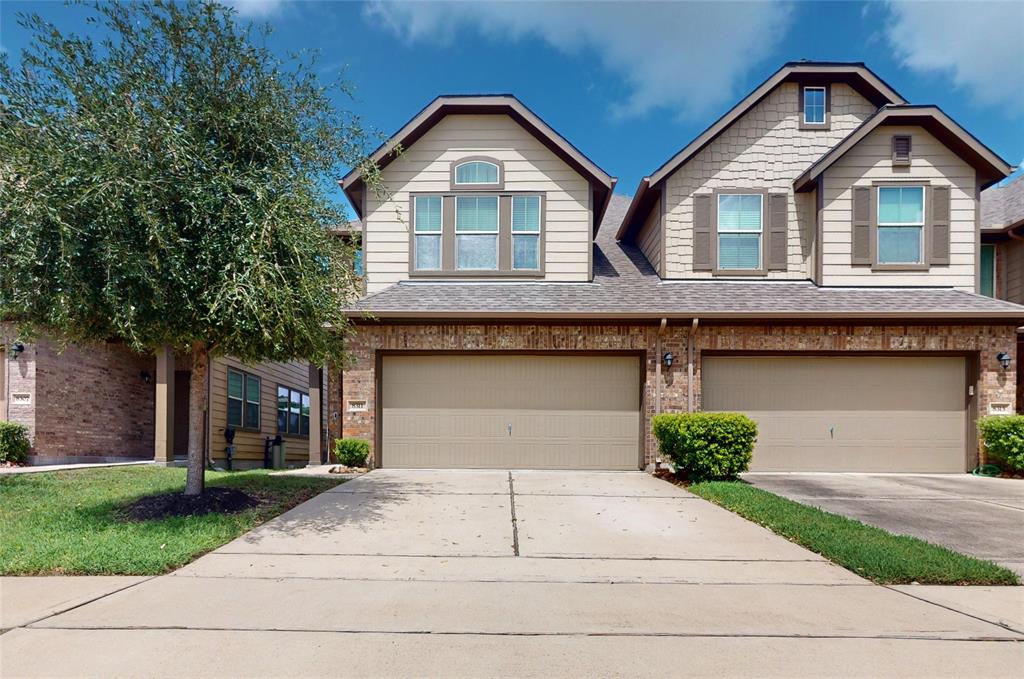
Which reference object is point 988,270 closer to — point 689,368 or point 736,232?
point 736,232

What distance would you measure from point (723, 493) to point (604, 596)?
4352 mm

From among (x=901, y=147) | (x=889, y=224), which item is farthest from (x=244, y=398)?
(x=901, y=147)

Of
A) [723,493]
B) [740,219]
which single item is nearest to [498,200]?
[740,219]

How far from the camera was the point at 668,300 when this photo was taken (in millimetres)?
11000

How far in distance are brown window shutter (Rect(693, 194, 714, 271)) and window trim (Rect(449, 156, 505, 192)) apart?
13.8ft

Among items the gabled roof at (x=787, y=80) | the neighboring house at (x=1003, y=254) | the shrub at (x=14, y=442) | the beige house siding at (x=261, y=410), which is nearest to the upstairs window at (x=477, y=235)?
the gabled roof at (x=787, y=80)

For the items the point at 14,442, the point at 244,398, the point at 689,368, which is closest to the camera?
the point at 689,368

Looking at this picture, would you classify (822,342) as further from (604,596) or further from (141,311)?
(141,311)

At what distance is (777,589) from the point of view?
15.2ft

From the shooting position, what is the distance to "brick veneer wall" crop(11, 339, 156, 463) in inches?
464

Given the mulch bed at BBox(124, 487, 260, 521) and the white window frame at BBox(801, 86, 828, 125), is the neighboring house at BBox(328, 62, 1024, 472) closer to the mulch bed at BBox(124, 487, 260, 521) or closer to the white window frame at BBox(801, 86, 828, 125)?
the white window frame at BBox(801, 86, 828, 125)

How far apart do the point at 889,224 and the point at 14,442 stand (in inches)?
720

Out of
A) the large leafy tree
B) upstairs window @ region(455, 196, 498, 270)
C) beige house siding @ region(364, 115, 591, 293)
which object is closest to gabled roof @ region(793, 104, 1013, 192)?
beige house siding @ region(364, 115, 591, 293)

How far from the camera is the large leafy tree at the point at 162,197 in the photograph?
217 inches
